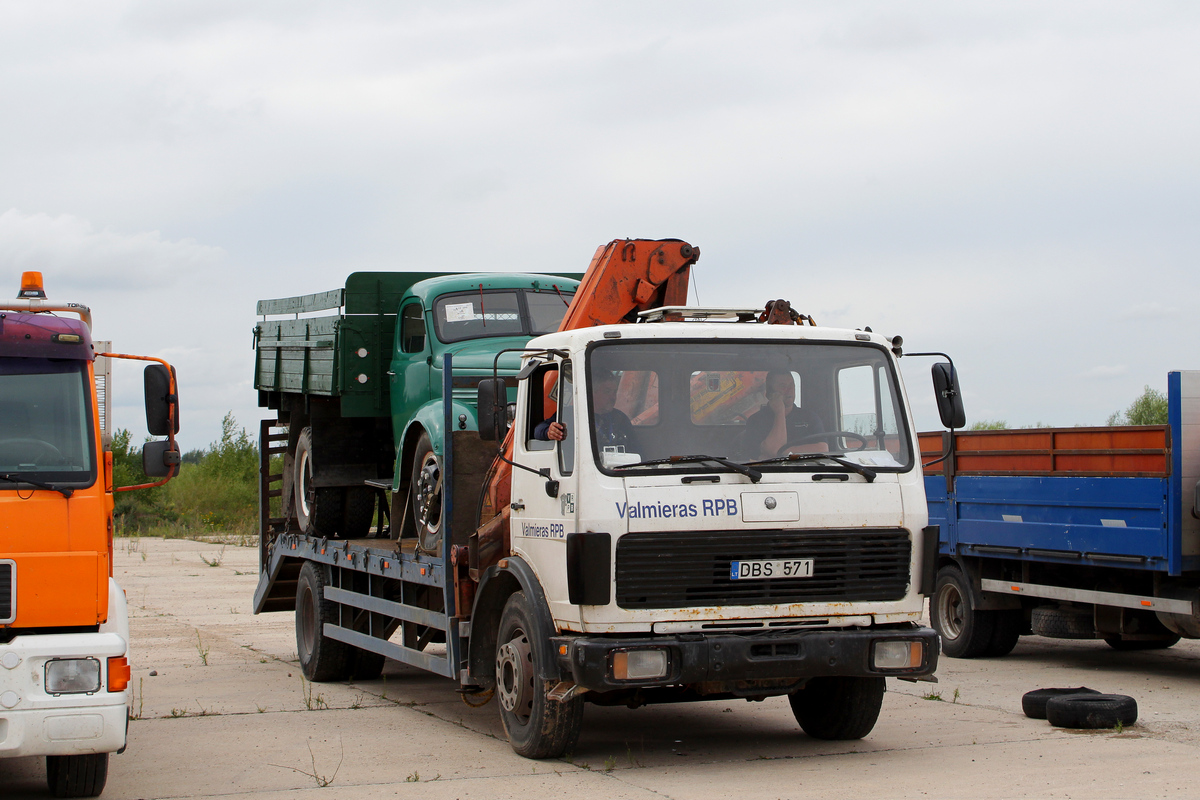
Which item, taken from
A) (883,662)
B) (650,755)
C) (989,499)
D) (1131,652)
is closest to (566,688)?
(650,755)

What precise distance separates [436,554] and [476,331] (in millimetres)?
2543

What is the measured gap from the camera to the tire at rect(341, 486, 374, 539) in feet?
41.2

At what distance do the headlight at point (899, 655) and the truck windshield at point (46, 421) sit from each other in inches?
174

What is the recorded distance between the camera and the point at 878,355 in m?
8.22

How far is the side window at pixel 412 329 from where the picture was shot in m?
11.4

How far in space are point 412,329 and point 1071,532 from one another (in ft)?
19.4

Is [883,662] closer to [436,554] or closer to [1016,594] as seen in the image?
[436,554]

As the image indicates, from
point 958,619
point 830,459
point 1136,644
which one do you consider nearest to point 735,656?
point 830,459

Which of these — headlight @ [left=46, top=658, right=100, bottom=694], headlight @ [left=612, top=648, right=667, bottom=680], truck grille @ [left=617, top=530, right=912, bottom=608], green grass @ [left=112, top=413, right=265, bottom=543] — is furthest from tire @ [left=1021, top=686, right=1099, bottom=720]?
green grass @ [left=112, top=413, right=265, bottom=543]

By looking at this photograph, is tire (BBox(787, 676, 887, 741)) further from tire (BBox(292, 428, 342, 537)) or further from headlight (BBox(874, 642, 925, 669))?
tire (BBox(292, 428, 342, 537))

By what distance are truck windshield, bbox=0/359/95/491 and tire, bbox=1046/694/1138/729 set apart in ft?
20.5

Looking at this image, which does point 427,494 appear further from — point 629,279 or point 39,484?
point 39,484

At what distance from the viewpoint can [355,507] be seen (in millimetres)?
12555

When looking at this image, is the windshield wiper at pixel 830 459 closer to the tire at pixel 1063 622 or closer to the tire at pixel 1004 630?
the tire at pixel 1063 622
